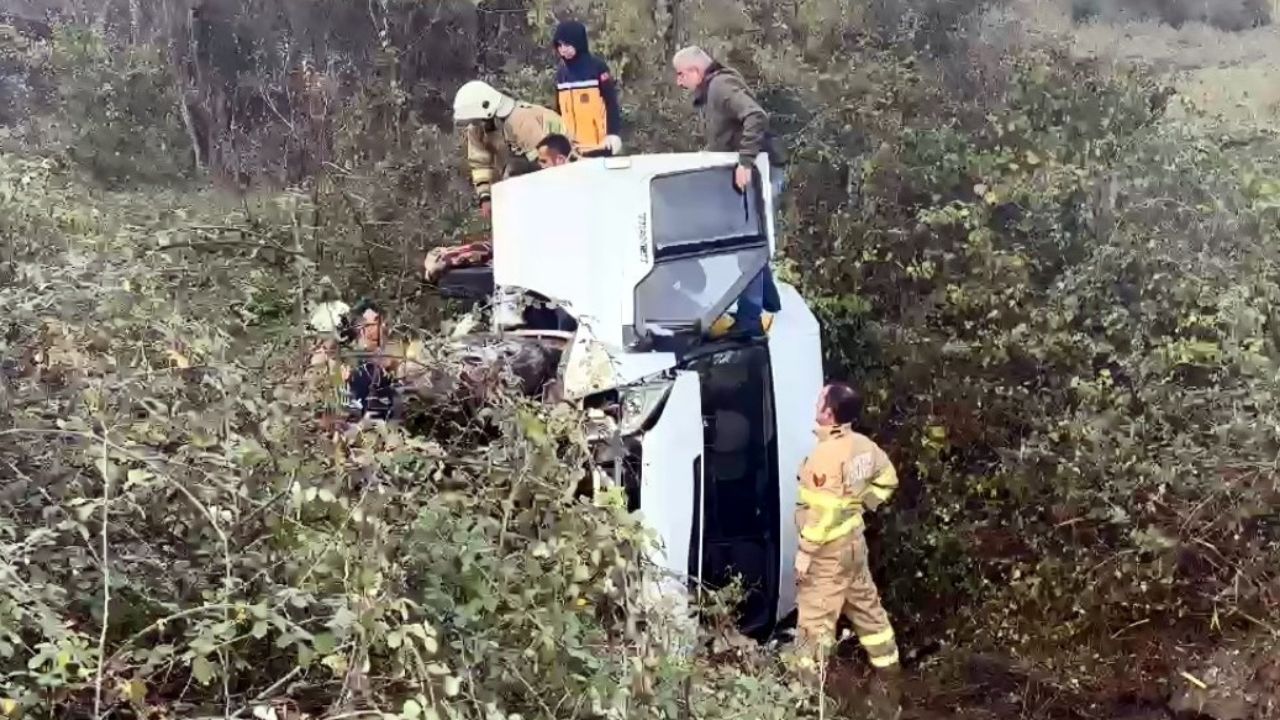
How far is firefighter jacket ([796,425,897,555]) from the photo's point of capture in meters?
4.90

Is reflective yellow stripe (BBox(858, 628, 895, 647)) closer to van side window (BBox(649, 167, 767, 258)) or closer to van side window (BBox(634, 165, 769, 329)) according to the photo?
van side window (BBox(634, 165, 769, 329))

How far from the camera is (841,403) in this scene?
4852mm

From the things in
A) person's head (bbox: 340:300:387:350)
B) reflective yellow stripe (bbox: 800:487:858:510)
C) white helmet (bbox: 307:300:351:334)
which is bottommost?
reflective yellow stripe (bbox: 800:487:858:510)

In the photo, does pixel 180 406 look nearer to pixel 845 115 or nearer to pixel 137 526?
pixel 137 526

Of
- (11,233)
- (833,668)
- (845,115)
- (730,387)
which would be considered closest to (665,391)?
(730,387)

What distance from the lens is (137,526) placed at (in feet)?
8.55

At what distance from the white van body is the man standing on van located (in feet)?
0.29

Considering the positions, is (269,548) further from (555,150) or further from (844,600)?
(555,150)

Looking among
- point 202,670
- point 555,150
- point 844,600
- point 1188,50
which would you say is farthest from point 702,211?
point 1188,50

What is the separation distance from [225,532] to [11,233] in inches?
55.1

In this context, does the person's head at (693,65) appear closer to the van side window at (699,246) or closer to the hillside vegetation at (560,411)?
the van side window at (699,246)

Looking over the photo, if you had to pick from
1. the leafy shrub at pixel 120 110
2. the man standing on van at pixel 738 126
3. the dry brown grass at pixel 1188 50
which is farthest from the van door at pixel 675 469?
the leafy shrub at pixel 120 110

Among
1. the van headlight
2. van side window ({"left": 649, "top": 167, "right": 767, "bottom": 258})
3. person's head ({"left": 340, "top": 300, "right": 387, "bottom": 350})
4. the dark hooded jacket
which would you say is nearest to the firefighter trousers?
the van headlight

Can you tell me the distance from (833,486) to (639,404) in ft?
2.92
